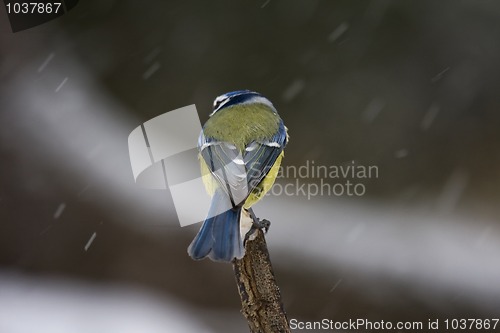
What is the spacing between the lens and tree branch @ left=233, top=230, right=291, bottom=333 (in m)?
0.91

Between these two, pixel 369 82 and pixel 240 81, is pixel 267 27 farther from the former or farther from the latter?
pixel 369 82

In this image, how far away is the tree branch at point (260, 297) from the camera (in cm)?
91

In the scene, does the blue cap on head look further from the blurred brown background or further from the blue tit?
the blurred brown background

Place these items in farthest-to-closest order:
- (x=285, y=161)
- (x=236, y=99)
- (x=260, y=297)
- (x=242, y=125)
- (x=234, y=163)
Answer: (x=285, y=161), (x=236, y=99), (x=242, y=125), (x=234, y=163), (x=260, y=297)

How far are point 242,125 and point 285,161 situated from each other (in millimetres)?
566

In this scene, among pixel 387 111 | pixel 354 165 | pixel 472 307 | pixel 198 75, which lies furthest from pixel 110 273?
pixel 472 307

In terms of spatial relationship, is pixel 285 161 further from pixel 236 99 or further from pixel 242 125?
pixel 242 125

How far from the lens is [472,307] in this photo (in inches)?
69.3

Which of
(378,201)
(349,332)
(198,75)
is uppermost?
(198,75)

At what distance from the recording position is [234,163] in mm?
1108

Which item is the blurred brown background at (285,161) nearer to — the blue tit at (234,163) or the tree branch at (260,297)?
the blue tit at (234,163)

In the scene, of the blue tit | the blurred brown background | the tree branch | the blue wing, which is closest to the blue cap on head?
the blue tit

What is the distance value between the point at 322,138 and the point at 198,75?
0.39 m

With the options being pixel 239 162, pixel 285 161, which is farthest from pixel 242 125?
pixel 285 161
